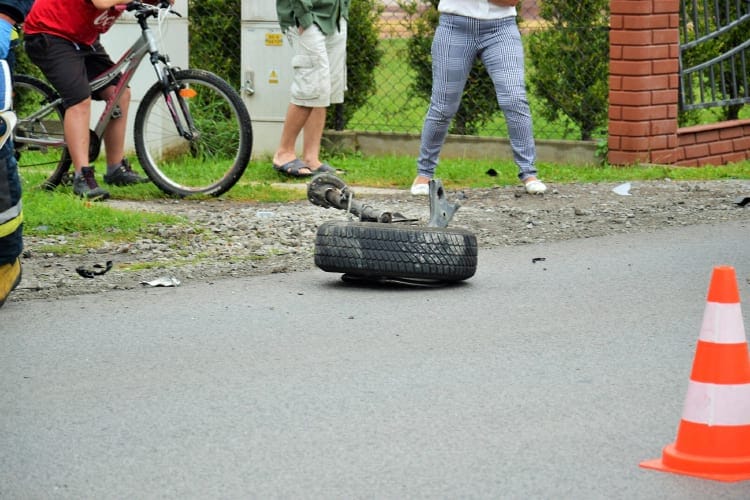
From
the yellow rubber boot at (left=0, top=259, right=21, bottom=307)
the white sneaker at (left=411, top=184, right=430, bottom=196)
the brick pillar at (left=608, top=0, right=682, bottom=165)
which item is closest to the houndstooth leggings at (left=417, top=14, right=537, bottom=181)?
the white sneaker at (left=411, top=184, right=430, bottom=196)

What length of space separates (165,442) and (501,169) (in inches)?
279

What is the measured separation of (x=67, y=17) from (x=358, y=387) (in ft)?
A: 15.7

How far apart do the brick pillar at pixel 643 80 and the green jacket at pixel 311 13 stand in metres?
2.12

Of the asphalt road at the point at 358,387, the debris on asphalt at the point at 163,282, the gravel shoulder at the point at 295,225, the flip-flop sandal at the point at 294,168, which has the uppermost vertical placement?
the flip-flop sandal at the point at 294,168

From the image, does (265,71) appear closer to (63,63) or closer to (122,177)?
(122,177)

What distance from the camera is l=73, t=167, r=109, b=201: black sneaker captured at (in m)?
9.10

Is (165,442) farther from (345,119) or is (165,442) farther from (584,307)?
(345,119)

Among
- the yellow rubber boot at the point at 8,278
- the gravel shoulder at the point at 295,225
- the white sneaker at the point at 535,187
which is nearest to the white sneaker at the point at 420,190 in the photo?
the gravel shoulder at the point at 295,225

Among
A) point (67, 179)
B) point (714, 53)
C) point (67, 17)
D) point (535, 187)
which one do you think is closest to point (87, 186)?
point (67, 179)

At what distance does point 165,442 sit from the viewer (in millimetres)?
4352

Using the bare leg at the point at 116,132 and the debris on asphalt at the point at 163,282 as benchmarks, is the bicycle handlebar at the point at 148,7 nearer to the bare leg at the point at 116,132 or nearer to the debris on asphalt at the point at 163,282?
the bare leg at the point at 116,132

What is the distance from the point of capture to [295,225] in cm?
829

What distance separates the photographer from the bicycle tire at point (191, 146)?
916 cm

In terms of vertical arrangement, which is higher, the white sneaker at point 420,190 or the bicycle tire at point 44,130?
the bicycle tire at point 44,130
